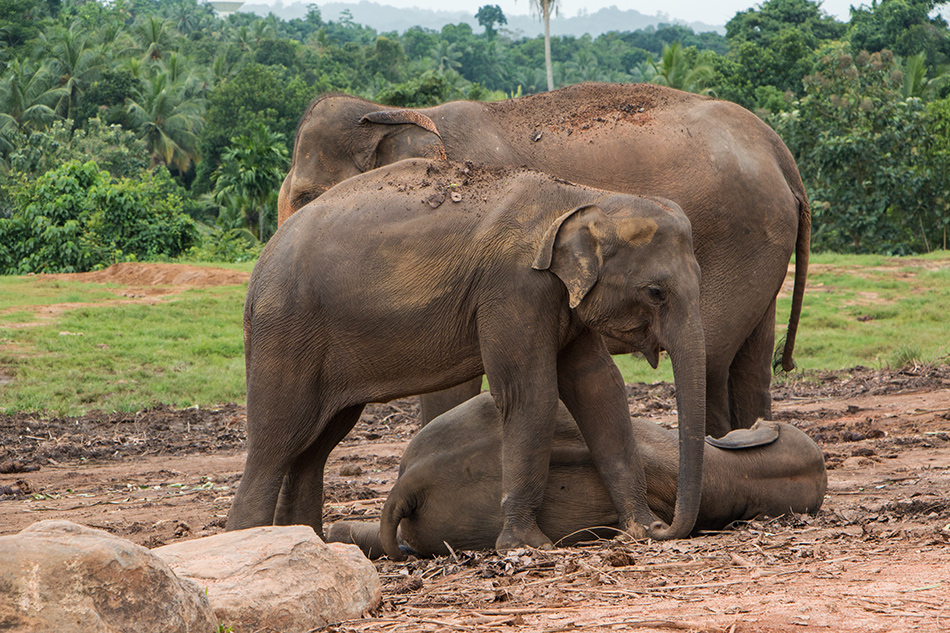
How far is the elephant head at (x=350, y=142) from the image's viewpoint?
611 centimetres

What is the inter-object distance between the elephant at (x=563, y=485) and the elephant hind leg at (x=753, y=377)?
1630 mm

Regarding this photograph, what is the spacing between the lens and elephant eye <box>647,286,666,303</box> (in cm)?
435

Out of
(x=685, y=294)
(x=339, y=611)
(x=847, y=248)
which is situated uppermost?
(x=685, y=294)

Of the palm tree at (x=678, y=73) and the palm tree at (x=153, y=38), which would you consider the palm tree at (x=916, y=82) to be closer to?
the palm tree at (x=678, y=73)

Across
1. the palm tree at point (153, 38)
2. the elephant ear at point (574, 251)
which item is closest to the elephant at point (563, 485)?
the elephant ear at point (574, 251)

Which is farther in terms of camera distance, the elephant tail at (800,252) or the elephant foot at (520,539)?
the elephant tail at (800,252)

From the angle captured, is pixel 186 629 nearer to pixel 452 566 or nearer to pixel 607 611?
pixel 607 611

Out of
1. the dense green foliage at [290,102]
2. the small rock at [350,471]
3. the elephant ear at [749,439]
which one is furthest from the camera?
the dense green foliage at [290,102]

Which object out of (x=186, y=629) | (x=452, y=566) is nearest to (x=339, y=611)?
(x=186, y=629)

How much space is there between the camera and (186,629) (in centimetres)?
286

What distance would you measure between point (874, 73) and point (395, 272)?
2074 centimetres

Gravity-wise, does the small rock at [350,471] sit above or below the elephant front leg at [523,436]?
below

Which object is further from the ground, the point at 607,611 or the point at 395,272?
the point at 395,272

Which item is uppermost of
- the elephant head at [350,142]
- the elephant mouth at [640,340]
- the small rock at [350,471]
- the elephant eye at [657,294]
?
the elephant head at [350,142]
